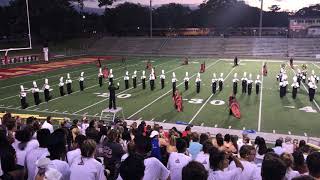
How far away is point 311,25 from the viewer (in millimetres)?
49188

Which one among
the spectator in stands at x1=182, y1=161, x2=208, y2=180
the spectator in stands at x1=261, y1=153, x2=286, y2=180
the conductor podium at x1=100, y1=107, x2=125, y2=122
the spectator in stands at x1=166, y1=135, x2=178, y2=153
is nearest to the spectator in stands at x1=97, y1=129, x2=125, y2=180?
the spectator in stands at x1=166, y1=135, x2=178, y2=153

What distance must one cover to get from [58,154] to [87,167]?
489mm

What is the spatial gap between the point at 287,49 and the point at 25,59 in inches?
1171

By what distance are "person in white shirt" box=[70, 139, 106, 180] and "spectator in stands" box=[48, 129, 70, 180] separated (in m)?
0.08

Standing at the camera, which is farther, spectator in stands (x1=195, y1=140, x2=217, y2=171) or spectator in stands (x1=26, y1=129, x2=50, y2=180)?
spectator in stands (x1=195, y1=140, x2=217, y2=171)

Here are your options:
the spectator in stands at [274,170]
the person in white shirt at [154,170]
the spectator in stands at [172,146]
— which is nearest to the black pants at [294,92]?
the spectator in stands at [172,146]

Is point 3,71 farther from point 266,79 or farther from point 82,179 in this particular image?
point 82,179

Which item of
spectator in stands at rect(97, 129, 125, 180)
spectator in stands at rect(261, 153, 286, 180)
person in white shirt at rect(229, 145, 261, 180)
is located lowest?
spectator in stands at rect(97, 129, 125, 180)

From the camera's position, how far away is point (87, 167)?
4297 millimetres

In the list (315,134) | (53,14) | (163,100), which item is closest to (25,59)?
(53,14)

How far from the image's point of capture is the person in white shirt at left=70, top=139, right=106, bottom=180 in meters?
4.28

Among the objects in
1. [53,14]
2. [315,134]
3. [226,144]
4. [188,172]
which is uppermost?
[53,14]

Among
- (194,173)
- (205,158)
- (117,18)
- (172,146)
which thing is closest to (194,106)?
(172,146)

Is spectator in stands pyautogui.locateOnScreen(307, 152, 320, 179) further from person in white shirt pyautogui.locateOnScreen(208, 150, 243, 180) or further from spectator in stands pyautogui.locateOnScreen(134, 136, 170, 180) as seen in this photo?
spectator in stands pyautogui.locateOnScreen(134, 136, 170, 180)
